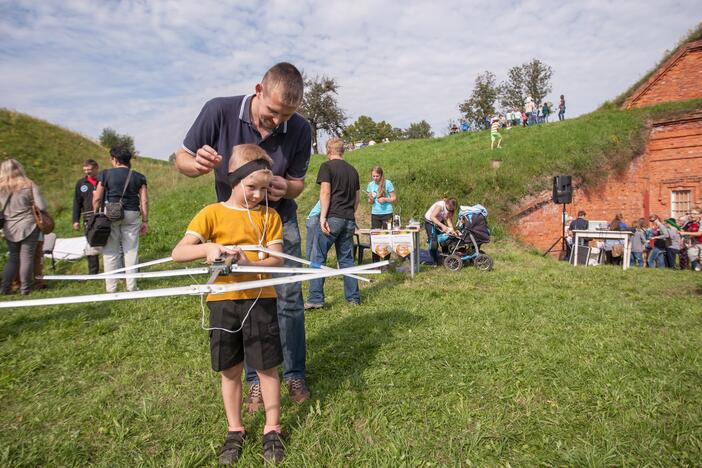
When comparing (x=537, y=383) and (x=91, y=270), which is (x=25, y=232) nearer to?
(x=91, y=270)

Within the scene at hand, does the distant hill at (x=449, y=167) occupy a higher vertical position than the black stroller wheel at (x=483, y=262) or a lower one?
higher

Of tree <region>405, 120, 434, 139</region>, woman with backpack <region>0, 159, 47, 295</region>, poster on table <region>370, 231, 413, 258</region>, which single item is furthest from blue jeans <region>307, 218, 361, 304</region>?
tree <region>405, 120, 434, 139</region>

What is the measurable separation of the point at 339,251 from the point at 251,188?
132 inches

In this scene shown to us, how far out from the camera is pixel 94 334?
14.1 feet

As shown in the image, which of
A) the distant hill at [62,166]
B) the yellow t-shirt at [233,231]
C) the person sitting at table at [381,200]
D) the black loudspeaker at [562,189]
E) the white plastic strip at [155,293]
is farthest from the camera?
the distant hill at [62,166]

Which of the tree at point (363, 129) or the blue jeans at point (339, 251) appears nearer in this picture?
the blue jeans at point (339, 251)

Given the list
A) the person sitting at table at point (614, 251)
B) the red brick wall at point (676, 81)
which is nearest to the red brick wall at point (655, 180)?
the red brick wall at point (676, 81)

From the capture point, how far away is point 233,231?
2.19 m

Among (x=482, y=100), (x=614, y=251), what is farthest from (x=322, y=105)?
(x=614, y=251)

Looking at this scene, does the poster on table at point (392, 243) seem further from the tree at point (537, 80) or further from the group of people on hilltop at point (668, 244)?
the tree at point (537, 80)

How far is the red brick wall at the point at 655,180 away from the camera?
18.6 meters

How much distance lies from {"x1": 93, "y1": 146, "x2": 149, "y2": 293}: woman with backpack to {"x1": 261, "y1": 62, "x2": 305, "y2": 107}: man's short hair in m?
4.64

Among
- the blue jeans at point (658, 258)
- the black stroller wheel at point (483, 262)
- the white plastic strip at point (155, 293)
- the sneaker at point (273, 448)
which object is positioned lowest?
the blue jeans at point (658, 258)

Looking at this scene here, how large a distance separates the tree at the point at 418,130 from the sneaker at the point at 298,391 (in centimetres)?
8422
